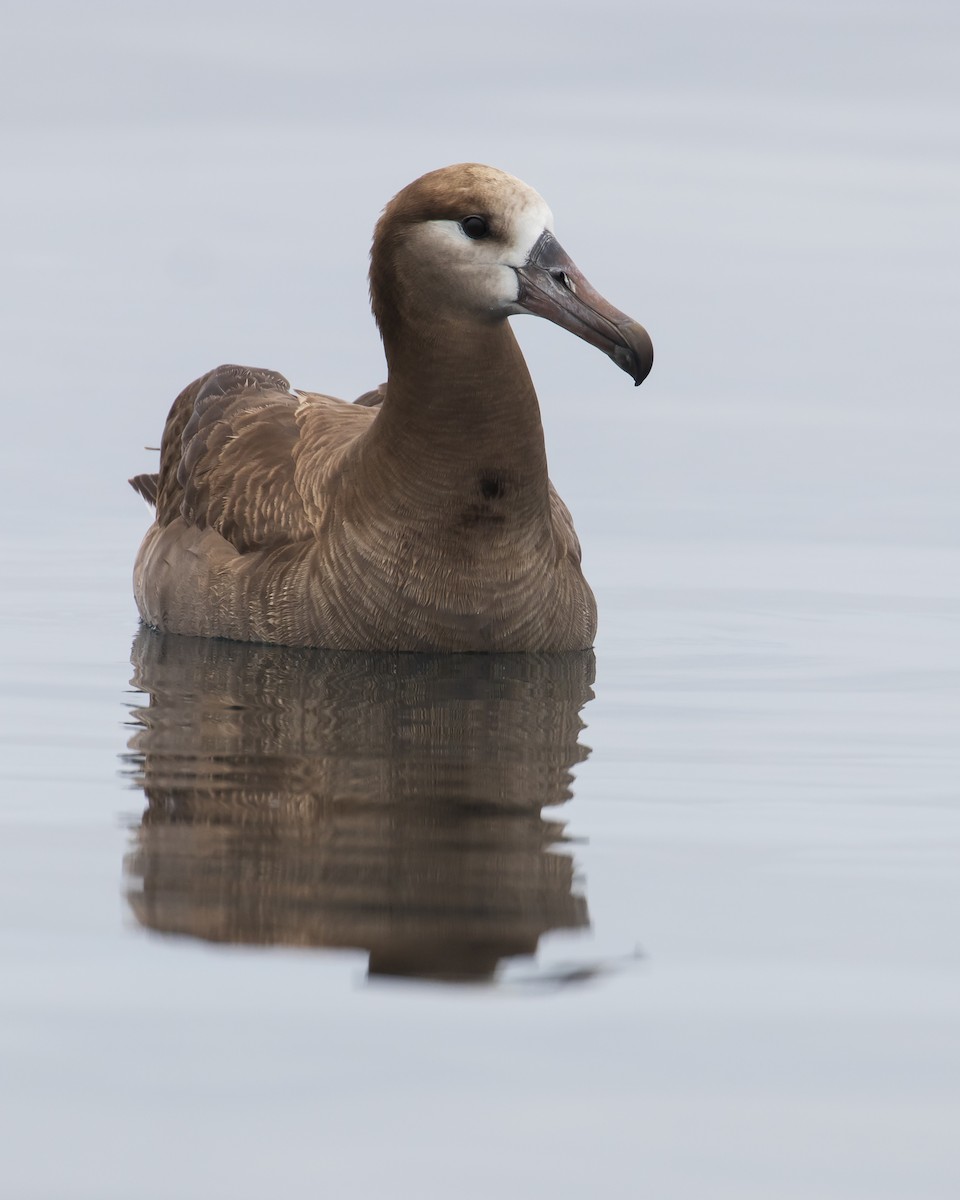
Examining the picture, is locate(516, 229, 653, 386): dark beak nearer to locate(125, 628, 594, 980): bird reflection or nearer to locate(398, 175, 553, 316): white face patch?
locate(398, 175, 553, 316): white face patch

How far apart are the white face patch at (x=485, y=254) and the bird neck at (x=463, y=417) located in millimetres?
136

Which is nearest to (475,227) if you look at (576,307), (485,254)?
(485,254)

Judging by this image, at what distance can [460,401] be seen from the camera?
33.7 ft

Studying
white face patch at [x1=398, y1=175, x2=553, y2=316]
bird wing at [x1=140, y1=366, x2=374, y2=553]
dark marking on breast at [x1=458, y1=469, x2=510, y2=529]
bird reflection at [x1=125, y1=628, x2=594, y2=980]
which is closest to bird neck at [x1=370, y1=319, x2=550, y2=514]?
dark marking on breast at [x1=458, y1=469, x2=510, y2=529]

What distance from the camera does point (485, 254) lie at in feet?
32.8

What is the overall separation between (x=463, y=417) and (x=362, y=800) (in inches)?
126

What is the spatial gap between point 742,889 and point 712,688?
3.55 meters

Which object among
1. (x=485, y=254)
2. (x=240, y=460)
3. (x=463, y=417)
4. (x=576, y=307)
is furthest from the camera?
(x=240, y=460)

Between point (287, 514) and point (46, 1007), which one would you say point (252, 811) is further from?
point (287, 514)

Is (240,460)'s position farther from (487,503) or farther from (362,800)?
(362,800)

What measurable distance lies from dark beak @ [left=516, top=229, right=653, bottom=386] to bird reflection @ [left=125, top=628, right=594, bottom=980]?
4.31 ft

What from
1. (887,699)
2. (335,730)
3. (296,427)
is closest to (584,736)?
(335,730)

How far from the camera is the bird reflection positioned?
19.6ft

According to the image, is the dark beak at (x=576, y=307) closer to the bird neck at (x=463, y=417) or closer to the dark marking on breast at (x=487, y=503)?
the bird neck at (x=463, y=417)
